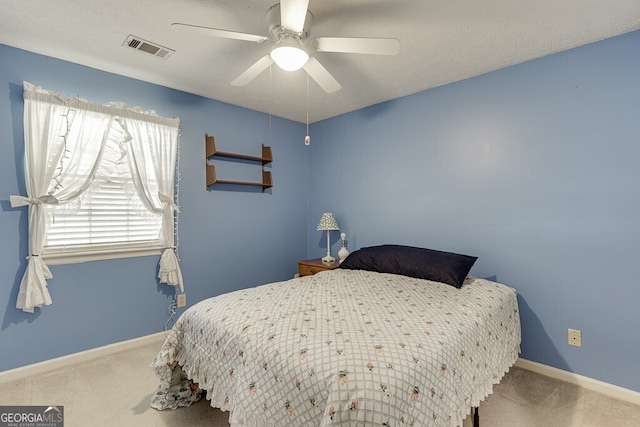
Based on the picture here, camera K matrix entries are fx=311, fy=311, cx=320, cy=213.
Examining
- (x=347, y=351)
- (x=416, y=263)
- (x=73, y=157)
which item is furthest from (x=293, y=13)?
(x=73, y=157)

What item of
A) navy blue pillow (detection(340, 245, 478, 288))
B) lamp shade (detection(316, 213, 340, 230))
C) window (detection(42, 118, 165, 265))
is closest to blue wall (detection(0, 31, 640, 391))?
window (detection(42, 118, 165, 265))

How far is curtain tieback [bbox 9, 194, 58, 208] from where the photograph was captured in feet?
7.12

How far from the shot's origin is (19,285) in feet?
7.32

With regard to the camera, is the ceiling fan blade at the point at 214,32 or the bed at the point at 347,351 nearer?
the bed at the point at 347,351

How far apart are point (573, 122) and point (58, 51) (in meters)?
3.76

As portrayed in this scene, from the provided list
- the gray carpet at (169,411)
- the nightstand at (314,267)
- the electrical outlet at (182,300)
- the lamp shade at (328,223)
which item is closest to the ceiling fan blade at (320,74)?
the lamp shade at (328,223)

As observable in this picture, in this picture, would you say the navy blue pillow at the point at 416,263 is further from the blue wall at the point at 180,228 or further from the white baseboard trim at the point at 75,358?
the white baseboard trim at the point at 75,358

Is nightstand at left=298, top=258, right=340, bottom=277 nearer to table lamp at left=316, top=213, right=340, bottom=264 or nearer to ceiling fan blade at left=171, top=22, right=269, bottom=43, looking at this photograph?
table lamp at left=316, top=213, right=340, bottom=264

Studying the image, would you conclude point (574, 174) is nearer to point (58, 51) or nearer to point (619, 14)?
point (619, 14)

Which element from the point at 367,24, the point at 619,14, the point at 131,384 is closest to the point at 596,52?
the point at 619,14

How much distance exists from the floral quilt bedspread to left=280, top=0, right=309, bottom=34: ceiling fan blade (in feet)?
4.84

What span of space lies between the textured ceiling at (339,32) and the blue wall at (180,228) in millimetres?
189

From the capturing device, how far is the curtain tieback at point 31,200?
2.17 meters

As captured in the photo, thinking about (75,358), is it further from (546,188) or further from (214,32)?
(546,188)
